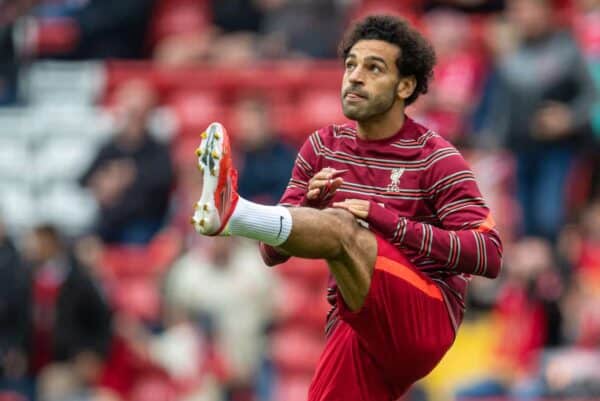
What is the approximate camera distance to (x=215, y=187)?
5.57 m

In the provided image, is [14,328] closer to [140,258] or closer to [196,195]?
[140,258]

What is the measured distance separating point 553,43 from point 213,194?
536cm

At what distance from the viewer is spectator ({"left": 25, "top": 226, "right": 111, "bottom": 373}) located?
33.2 ft

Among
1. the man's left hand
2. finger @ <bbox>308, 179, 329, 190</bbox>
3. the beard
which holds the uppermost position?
the beard

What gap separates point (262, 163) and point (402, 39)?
509cm

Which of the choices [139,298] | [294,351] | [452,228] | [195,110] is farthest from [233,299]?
[452,228]

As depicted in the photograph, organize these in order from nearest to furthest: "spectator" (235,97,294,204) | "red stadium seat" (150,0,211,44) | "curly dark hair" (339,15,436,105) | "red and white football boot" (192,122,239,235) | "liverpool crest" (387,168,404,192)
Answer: "red and white football boot" (192,122,239,235) < "liverpool crest" (387,168,404,192) < "curly dark hair" (339,15,436,105) < "spectator" (235,97,294,204) < "red stadium seat" (150,0,211,44)

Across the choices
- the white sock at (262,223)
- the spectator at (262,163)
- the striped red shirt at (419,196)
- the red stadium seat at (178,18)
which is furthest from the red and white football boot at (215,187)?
the red stadium seat at (178,18)

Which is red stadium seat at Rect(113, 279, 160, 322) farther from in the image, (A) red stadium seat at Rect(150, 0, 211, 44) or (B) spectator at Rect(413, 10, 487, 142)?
(A) red stadium seat at Rect(150, 0, 211, 44)

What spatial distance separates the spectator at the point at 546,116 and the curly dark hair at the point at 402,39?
432 centimetres

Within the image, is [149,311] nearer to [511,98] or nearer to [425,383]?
[425,383]

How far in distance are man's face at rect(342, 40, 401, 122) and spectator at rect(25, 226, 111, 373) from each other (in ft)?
14.6

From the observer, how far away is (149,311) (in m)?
11.0

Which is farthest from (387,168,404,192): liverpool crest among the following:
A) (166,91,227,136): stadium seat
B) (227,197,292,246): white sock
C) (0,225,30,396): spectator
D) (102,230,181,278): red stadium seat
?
(166,91,227,136): stadium seat
